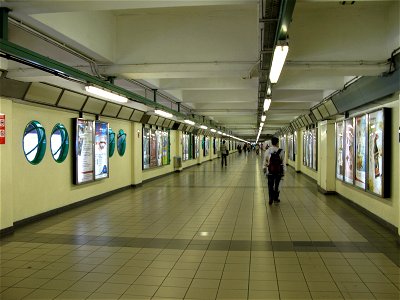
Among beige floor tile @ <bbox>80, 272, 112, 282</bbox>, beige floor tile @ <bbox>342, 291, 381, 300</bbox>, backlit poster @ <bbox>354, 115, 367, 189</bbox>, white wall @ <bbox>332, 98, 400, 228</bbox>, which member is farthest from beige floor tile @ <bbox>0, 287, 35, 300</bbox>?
backlit poster @ <bbox>354, 115, 367, 189</bbox>

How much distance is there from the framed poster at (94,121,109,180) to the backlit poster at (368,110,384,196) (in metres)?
6.41

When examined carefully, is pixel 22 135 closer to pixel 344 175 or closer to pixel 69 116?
pixel 69 116

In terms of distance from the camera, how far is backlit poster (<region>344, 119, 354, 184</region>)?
8.42m

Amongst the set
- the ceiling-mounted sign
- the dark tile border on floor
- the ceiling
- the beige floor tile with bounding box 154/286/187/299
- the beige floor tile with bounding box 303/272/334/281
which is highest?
the ceiling

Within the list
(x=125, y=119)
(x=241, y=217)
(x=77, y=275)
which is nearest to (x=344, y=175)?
(x=241, y=217)

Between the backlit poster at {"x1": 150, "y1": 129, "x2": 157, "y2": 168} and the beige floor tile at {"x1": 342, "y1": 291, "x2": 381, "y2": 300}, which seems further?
the backlit poster at {"x1": 150, "y1": 129, "x2": 157, "y2": 168}

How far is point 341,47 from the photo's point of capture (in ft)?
20.1

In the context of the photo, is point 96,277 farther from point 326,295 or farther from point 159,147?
point 159,147

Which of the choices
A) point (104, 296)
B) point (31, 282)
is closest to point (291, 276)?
point (104, 296)

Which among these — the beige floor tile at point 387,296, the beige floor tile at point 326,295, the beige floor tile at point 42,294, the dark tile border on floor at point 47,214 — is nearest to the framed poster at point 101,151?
the dark tile border on floor at point 47,214

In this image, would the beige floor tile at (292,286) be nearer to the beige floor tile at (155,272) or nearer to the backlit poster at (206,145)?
the beige floor tile at (155,272)

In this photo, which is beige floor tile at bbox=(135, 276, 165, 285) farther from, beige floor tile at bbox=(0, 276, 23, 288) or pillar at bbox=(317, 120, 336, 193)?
pillar at bbox=(317, 120, 336, 193)

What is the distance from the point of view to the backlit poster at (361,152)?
7.43 m

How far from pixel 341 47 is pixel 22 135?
582 centimetres
